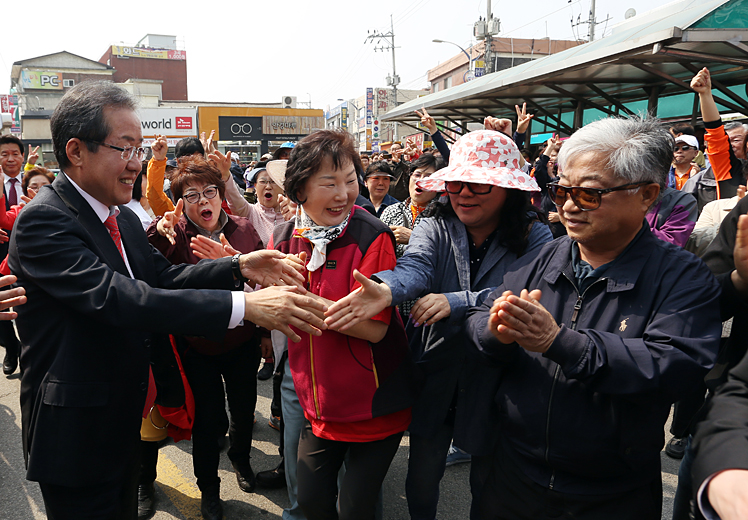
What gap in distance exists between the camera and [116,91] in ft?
6.37

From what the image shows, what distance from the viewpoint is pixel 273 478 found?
3.23m

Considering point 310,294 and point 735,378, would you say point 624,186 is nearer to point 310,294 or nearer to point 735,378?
point 735,378

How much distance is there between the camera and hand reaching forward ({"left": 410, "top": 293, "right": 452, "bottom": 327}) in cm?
198

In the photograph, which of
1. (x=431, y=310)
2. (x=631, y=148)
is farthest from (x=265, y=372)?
(x=631, y=148)

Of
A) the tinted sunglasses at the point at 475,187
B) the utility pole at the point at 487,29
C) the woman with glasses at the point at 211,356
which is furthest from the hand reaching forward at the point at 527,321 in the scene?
the utility pole at the point at 487,29

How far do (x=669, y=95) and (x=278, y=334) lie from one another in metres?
11.2

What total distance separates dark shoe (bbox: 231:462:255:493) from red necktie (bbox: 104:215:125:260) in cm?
180

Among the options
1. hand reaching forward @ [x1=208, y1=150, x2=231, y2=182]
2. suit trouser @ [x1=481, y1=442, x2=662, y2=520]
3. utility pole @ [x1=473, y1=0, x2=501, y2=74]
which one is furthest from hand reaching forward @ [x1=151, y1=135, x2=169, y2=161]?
Answer: utility pole @ [x1=473, y1=0, x2=501, y2=74]

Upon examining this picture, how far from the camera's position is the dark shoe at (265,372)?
505 centimetres

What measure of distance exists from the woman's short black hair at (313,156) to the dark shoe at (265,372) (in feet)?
10.8

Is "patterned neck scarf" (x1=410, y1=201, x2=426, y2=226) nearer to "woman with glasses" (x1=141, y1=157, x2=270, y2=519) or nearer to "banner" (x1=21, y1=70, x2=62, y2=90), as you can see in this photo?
"woman with glasses" (x1=141, y1=157, x2=270, y2=519)

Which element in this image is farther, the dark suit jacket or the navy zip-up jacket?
the dark suit jacket

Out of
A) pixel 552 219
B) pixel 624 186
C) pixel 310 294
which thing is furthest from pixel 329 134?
pixel 552 219

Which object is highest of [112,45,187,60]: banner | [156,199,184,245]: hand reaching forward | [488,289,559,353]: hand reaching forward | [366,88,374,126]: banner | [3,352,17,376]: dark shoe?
[112,45,187,60]: banner
